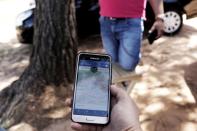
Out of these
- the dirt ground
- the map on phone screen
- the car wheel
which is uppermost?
the map on phone screen

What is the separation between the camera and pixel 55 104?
583 cm

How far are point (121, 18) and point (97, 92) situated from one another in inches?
90.9

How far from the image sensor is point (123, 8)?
15.4ft

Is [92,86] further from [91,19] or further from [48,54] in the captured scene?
[91,19]

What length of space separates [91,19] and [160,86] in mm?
3324

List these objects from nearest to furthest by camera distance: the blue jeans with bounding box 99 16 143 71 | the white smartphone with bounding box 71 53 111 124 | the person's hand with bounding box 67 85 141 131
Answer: the person's hand with bounding box 67 85 141 131, the white smartphone with bounding box 71 53 111 124, the blue jeans with bounding box 99 16 143 71

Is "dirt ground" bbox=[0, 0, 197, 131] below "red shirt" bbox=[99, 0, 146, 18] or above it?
below

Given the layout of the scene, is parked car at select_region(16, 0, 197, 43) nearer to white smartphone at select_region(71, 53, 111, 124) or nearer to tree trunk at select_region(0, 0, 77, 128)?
tree trunk at select_region(0, 0, 77, 128)

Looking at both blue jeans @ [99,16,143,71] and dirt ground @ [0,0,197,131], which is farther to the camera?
dirt ground @ [0,0,197,131]

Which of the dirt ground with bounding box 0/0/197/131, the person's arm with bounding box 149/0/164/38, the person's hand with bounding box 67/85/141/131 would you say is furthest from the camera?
the dirt ground with bounding box 0/0/197/131

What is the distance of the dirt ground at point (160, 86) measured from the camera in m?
5.23

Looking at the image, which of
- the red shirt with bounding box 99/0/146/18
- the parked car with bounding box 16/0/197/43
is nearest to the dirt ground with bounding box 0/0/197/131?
the parked car with bounding box 16/0/197/43

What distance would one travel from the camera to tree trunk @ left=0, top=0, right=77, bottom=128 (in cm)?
584

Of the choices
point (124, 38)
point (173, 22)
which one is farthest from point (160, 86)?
point (173, 22)
